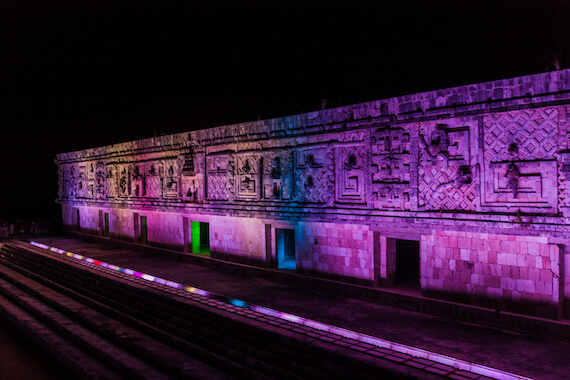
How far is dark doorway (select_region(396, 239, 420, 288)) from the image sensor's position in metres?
8.67

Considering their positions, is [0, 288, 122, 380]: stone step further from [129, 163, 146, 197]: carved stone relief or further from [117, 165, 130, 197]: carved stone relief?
[117, 165, 130, 197]: carved stone relief

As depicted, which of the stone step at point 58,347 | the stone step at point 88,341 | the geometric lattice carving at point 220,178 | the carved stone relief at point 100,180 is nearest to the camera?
the stone step at point 88,341

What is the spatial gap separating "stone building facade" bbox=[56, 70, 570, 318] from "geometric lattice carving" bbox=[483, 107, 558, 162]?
2 centimetres

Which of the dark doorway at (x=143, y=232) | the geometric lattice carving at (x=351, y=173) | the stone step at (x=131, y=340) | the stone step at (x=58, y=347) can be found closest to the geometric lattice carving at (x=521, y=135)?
the geometric lattice carving at (x=351, y=173)

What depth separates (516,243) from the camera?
20.7 ft

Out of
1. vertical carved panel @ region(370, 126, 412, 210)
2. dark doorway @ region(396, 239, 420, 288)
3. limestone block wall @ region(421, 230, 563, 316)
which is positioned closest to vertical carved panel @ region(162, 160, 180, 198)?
dark doorway @ region(396, 239, 420, 288)

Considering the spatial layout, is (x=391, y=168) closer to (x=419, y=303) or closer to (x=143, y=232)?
(x=419, y=303)

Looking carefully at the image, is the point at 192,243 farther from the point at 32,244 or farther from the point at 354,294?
the point at 32,244

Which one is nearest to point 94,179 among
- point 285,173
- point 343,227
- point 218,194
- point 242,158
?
point 218,194

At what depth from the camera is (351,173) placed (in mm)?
8422

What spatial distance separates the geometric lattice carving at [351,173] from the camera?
824cm

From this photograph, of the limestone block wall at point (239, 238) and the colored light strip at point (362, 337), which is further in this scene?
the limestone block wall at point (239, 238)

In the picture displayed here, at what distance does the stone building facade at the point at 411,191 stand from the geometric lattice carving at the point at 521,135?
0.02 metres

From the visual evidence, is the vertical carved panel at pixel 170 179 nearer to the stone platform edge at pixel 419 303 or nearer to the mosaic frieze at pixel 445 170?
the stone platform edge at pixel 419 303
